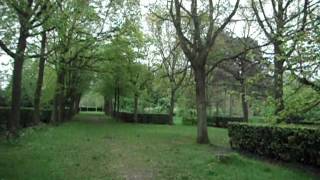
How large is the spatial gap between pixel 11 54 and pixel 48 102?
1246 inches

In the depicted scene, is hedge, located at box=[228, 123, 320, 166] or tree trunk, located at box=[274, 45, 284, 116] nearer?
tree trunk, located at box=[274, 45, 284, 116]

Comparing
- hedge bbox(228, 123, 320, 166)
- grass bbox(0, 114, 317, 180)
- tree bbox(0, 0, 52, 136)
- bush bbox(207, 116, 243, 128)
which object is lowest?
grass bbox(0, 114, 317, 180)

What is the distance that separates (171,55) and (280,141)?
32271 mm

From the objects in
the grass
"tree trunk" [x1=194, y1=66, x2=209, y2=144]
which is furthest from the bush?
the grass

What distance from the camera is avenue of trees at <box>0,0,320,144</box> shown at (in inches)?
432

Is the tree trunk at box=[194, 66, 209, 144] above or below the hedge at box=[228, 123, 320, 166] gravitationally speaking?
above

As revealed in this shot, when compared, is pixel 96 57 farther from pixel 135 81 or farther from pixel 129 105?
pixel 129 105

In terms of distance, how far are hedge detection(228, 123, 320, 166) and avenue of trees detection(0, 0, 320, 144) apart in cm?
112

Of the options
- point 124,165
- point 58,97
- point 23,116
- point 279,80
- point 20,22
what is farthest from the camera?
point 58,97

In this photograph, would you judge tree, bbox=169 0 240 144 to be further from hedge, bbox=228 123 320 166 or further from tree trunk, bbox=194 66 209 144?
hedge, bbox=228 123 320 166

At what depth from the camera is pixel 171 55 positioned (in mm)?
46906

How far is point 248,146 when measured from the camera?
1803cm

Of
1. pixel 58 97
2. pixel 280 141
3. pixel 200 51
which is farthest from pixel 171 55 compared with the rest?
pixel 280 141

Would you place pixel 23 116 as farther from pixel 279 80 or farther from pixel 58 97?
pixel 279 80
